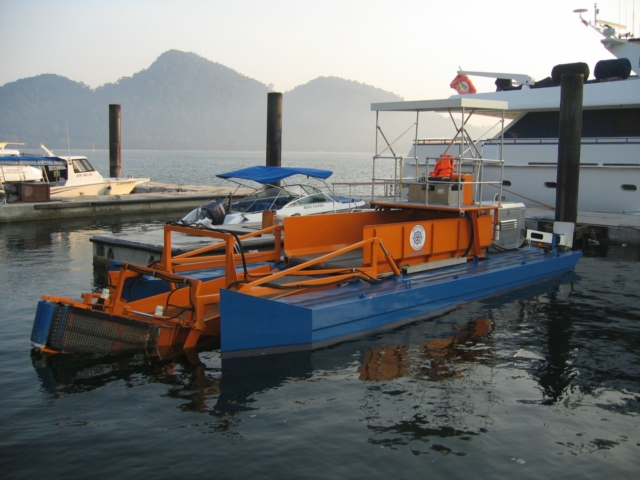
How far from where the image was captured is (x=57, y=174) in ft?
94.9

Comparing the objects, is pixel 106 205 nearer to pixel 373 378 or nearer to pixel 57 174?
pixel 57 174

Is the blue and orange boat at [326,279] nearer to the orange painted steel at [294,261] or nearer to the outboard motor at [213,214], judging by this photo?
the orange painted steel at [294,261]

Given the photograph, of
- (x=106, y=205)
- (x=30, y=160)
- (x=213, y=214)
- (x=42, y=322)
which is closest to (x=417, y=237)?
(x=42, y=322)

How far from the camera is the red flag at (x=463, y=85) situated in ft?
94.9

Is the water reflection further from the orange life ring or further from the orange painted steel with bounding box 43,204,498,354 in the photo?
the orange life ring

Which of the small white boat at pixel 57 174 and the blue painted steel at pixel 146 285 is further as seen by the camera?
the small white boat at pixel 57 174

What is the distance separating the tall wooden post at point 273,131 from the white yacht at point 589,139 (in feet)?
17.9

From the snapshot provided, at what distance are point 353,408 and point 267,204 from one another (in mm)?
12414

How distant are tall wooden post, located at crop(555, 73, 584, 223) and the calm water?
721 centimetres

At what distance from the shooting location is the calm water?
5.95 meters

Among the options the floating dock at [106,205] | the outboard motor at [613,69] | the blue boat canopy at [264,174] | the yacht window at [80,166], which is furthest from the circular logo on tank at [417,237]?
the yacht window at [80,166]

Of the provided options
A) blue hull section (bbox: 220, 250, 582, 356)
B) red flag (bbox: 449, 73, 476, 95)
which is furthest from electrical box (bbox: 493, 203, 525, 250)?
red flag (bbox: 449, 73, 476, 95)

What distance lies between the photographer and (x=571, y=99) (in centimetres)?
1709

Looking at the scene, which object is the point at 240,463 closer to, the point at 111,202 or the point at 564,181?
the point at 564,181
